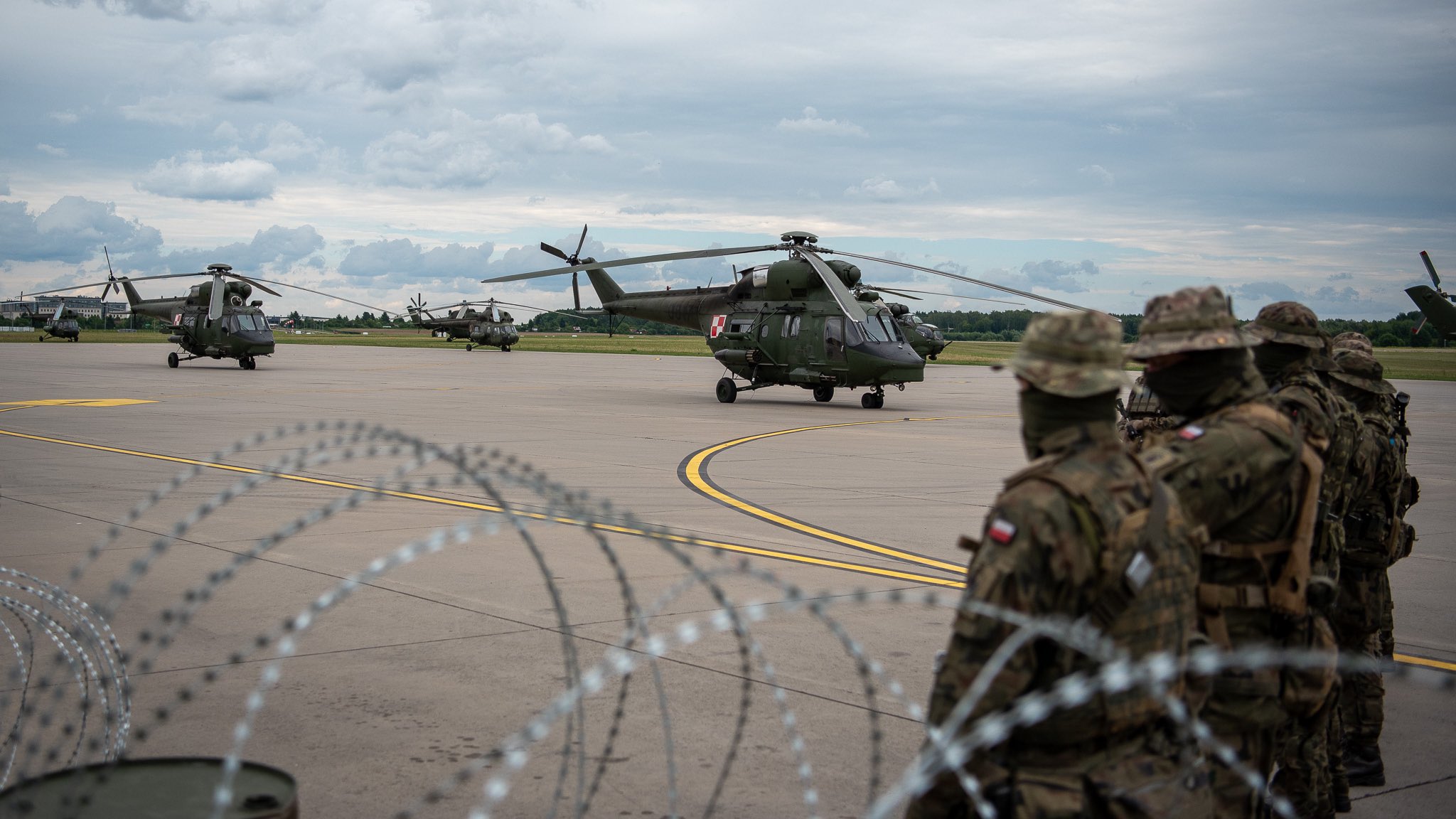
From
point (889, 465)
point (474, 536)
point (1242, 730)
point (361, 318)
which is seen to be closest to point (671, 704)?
point (1242, 730)

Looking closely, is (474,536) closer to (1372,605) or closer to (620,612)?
(620,612)

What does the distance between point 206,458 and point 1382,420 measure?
520 inches

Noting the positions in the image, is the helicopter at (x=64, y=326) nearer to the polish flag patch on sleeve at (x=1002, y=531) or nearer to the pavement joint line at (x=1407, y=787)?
the pavement joint line at (x=1407, y=787)

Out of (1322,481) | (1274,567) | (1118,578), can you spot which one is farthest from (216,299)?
(1118,578)

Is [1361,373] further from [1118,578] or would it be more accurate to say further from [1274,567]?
[1118,578]

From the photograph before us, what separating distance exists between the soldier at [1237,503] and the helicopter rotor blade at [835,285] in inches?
674

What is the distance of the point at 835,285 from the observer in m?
22.6

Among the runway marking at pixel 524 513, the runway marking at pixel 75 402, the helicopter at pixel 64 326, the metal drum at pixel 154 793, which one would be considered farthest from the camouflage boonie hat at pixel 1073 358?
the helicopter at pixel 64 326

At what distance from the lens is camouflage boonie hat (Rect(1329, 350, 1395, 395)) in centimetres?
600

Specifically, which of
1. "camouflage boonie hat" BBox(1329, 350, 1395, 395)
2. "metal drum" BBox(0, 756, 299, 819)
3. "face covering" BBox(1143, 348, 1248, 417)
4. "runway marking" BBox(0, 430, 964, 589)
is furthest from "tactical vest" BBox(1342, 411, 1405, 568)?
"metal drum" BBox(0, 756, 299, 819)

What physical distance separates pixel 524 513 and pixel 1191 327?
7.23 metres

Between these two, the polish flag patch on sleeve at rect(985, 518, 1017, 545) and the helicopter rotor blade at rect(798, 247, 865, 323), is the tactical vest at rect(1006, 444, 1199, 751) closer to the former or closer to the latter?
the polish flag patch on sleeve at rect(985, 518, 1017, 545)

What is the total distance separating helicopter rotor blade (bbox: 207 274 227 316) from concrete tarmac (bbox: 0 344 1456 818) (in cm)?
1895

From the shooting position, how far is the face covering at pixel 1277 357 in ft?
16.2
